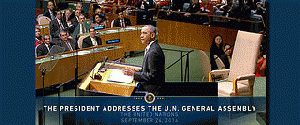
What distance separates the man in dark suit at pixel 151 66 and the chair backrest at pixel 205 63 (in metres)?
0.98

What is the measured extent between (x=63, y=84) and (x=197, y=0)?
8.14 ft

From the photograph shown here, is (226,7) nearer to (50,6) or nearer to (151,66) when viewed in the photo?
(151,66)

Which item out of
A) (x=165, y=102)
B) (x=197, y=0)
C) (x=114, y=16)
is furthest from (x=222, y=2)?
(x=165, y=102)

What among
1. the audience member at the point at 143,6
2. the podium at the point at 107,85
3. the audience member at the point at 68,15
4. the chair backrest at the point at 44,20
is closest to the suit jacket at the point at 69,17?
the audience member at the point at 68,15

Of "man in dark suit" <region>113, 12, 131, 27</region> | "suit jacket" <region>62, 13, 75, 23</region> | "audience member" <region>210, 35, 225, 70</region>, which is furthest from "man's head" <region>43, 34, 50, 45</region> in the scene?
"audience member" <region>210, 35, 225, 70</region>

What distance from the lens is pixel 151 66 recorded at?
20.7 feet

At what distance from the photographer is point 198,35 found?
24.5 feet

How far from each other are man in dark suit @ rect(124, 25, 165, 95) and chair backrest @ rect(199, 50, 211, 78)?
38.8 inches

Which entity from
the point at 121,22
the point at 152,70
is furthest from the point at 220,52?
the point at 152,70

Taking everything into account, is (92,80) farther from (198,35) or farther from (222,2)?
(222,2)

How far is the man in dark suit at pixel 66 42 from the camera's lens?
7.27 m

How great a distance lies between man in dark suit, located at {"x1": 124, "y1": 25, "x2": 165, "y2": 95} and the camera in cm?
630

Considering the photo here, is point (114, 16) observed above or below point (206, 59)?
above

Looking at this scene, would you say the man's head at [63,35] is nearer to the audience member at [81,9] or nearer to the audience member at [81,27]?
the audience member at [81,27]
